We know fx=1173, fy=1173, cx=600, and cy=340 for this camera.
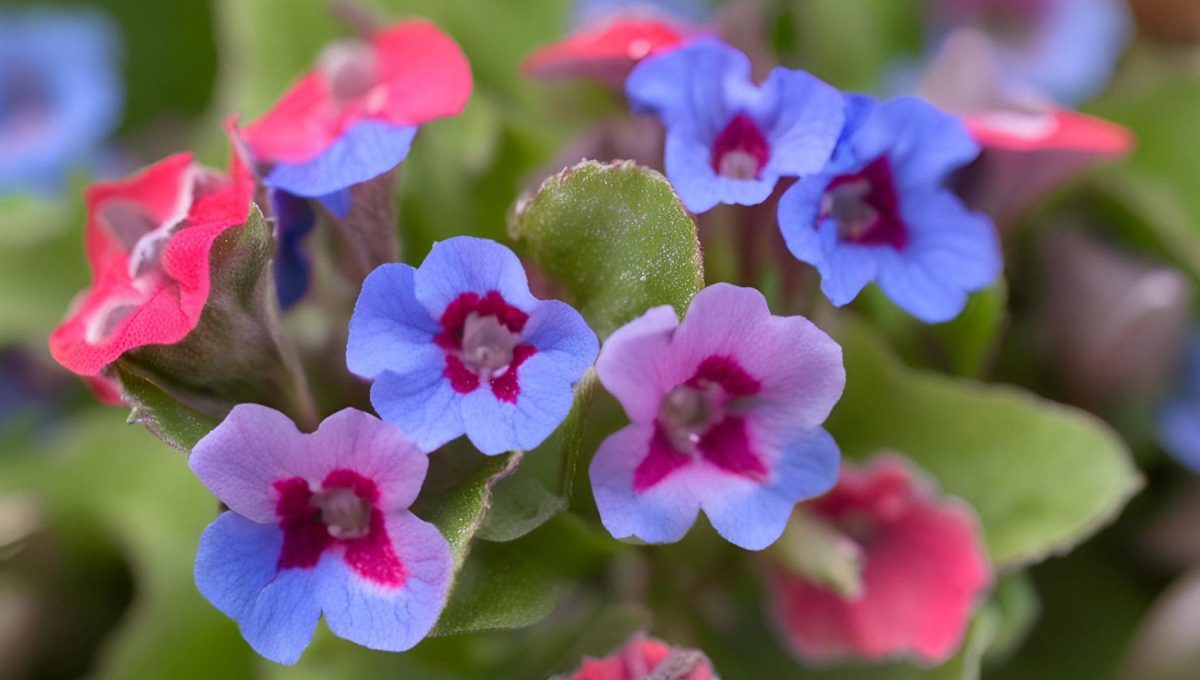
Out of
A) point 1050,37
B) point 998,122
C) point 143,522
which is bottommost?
point 143,522

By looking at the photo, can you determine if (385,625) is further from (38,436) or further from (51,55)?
(51,55)

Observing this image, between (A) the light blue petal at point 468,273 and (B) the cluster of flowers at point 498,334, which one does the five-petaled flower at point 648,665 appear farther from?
(A) the light blue petal at point 468,273

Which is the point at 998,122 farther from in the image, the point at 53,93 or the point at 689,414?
the point at 53,93

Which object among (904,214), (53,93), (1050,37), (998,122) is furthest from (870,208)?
(53,93)

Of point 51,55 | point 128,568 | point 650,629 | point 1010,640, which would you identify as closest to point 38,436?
point 128,568

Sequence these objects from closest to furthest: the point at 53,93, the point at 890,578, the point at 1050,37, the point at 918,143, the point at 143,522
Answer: the point at 918,143 → the point at 890,578 → the point at 143,522 → the point at 1050,37 → the point at 53,93

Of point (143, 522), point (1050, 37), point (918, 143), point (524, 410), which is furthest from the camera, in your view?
point (1050, 37)
